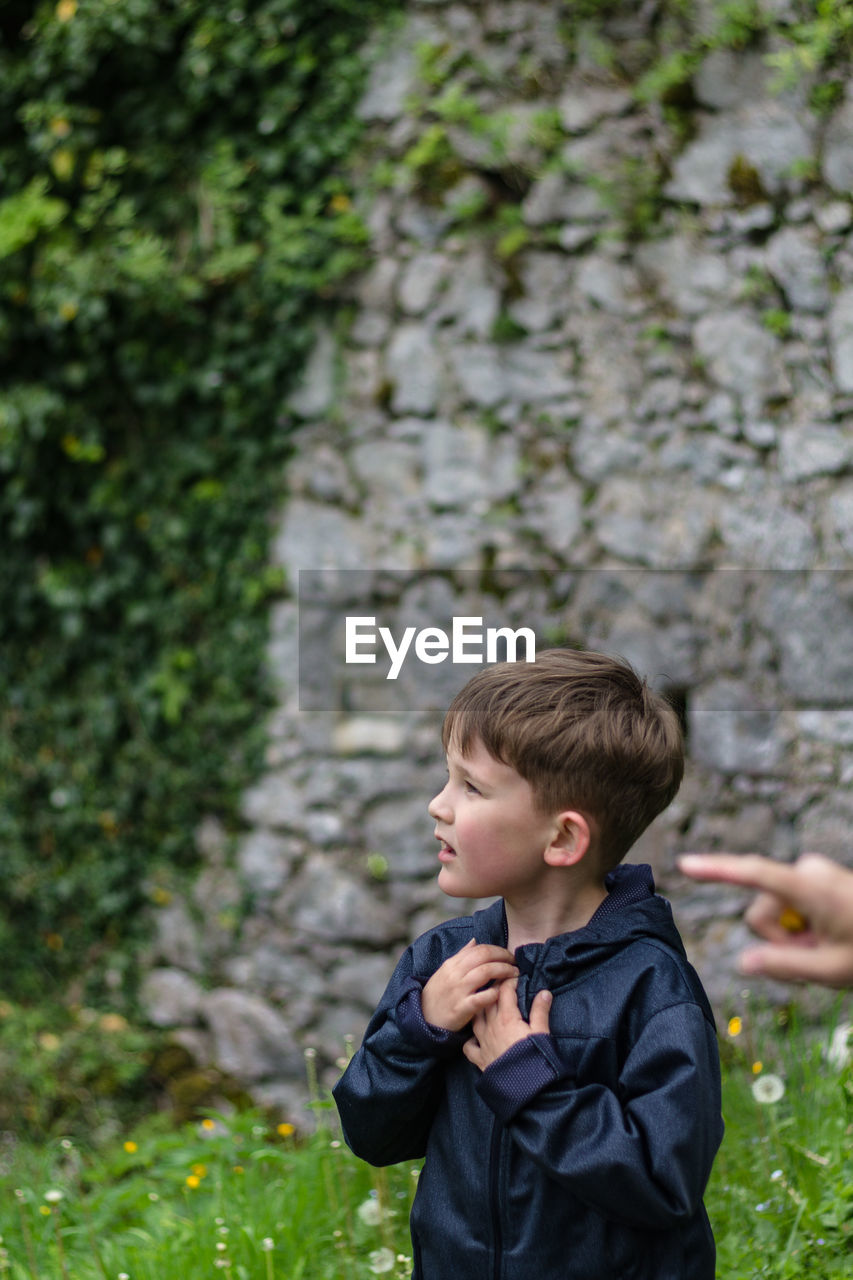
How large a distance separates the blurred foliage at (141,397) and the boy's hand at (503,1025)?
272 centimetres

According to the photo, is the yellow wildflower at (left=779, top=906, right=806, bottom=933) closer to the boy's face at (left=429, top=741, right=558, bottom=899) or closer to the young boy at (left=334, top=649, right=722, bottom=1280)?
the young boy at (left=334, top=649, right=722, bottom=1280)

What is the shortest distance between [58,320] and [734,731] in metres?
2.81

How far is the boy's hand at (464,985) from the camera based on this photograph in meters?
1.32

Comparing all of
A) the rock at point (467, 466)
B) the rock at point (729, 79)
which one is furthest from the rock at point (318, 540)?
the rock at point (729, 79)

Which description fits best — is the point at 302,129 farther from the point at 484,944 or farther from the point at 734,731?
the point at 484,944

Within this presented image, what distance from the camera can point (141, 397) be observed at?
4055 millimetres

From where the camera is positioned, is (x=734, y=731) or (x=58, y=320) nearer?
(x=734, y=731)

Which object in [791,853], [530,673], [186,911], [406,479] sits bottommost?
[186,911]

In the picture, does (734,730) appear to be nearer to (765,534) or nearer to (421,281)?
(765,534)

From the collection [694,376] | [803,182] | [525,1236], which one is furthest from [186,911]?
[803,182]

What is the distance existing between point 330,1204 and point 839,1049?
1.34 metres

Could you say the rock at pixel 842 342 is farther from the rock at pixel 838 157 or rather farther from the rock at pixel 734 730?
the rock at pixel 734 730

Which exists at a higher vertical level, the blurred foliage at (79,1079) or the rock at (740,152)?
the rock at (740,152)

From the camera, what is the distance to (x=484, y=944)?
143cm
